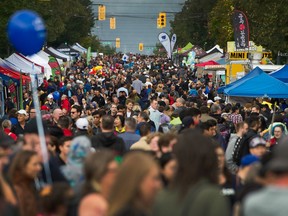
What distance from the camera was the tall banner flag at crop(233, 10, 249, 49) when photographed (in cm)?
3956

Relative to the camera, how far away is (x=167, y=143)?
1002 centimetres

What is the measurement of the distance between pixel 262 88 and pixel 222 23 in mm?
45430

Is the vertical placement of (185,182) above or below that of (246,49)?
above

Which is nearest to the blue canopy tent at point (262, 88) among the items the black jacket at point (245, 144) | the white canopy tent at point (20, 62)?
the black jacket at point (245, 144)

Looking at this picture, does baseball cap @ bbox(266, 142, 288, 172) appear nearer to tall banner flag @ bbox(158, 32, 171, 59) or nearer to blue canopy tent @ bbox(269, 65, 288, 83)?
blue canopy tent @ bbox(269, 65, 288, 83)

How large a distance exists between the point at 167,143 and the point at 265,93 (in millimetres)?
14117

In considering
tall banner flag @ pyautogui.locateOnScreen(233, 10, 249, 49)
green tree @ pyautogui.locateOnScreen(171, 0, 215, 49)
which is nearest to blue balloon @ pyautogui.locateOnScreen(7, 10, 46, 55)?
tall banner flag @ pyautogui.locateOnScreen(233, 10, 249, 49)

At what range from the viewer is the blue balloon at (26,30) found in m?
10.9

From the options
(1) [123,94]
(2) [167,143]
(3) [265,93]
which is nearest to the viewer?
(2) [167,143]

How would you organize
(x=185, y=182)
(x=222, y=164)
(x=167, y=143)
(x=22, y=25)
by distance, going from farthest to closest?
1. (x=22, y=25)
2. (x=167, y=143)
3. (x=222, y=164)
4. (x=185, y=182)

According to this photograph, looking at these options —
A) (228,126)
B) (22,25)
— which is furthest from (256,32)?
(22,25)

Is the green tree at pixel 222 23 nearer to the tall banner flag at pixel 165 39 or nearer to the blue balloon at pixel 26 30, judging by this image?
the tall banner flag at pixel 165 39

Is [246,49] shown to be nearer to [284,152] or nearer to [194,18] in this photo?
[284,152]

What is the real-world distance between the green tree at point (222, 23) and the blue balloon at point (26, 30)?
174 ft
